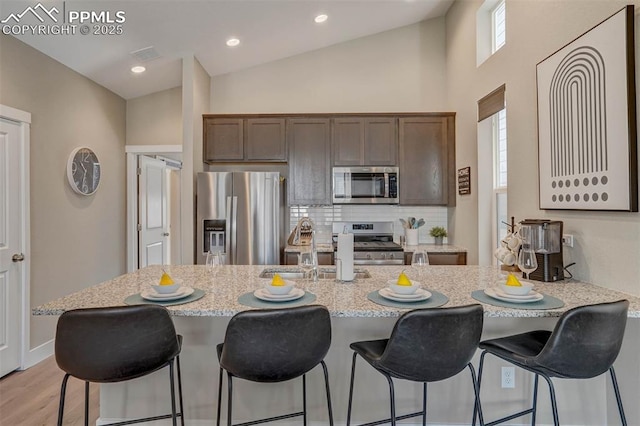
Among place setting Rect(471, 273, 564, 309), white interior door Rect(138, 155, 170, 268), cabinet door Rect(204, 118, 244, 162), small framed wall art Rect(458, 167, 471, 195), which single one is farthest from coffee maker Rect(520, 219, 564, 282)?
white interior door Rect(138, 155, 170, 268)

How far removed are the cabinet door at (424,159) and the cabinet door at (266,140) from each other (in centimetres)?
133

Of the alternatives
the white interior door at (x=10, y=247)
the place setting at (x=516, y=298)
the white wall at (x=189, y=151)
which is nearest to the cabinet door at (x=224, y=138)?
the white wall at (x=189, y=151)

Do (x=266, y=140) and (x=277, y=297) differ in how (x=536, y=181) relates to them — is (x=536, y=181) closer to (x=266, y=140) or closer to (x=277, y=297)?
(x=277, y=297)

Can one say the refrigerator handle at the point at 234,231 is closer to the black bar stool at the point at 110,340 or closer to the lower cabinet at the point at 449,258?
the lower cabinet at the point at 449,258

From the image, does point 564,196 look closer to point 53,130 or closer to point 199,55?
point 199,55

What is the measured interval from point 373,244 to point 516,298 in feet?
7.93

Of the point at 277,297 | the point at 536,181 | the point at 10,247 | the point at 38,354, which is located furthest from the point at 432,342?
the point at 38,354

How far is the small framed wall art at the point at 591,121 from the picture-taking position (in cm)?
167

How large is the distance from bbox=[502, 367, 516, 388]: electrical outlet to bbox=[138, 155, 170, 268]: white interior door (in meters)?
4.04

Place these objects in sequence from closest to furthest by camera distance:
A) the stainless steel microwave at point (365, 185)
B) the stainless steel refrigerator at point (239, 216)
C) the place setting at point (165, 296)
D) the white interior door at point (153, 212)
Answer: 1. the place setting at point (165, 296)
2. the stainless steel refrigerator at point (239, 216)
3. the stainless steel microwave at point (365, 185)
4. the white interior door at point (153, 212)

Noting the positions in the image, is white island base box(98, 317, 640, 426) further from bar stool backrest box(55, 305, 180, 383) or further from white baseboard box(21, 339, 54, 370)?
white baseboard box(21, 339, 54, 370)

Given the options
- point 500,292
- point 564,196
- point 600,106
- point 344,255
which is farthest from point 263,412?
point 600,106

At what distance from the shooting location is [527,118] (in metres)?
2.47

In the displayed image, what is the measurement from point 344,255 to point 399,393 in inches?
31.9
